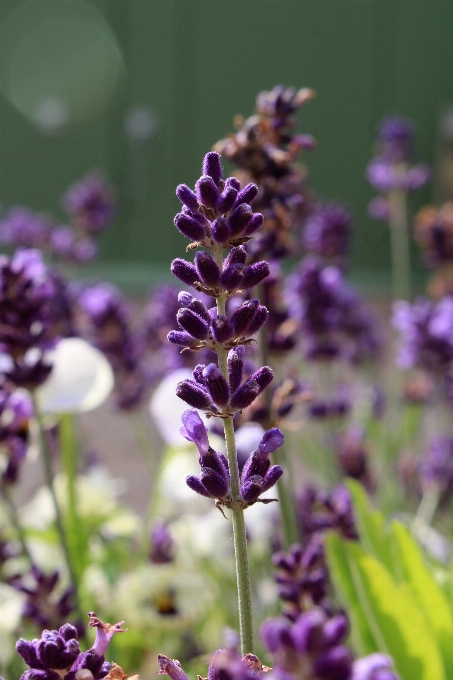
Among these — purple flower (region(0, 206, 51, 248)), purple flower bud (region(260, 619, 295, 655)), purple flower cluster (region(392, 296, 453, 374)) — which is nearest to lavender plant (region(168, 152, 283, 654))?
purple flower bud (region(260, 619, 295, 655))

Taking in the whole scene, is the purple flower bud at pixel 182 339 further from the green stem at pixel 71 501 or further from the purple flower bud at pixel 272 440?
the green stem at pixel 71 501

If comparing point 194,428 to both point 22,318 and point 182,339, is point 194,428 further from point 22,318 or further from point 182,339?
point 22,318

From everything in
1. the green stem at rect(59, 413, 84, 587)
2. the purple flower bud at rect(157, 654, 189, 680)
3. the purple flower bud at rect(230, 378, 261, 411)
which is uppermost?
the green stem at rect(59, 413, 84, 587)

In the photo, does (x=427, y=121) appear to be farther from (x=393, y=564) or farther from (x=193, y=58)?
(x=393, y=564)

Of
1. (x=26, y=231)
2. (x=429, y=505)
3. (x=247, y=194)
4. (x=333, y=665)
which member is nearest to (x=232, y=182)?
(x=247, y=194)

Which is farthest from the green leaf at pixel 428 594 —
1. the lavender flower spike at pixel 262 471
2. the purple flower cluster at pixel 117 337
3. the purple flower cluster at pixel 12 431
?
the purple flower cluster at pixel 117 337

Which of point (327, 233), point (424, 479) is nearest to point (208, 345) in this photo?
point (424, 479)

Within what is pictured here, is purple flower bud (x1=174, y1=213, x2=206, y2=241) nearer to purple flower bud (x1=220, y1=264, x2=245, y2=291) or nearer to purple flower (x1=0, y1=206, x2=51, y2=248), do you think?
purple flower bud (x1=220, y1=264, x2=245, y2=291)
